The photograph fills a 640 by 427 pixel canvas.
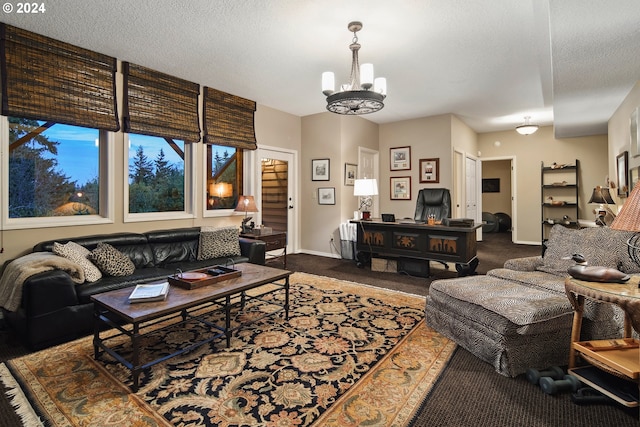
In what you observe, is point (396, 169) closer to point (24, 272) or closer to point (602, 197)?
point (602, 197)

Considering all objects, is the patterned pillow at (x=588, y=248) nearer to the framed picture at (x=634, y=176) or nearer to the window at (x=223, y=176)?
the framed picture at (x=634, y=176)

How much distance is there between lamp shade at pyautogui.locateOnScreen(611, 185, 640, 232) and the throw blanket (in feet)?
11.9

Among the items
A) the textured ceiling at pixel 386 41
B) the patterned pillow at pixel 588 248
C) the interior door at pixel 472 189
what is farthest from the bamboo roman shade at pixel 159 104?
the interior door at pixel 472 189

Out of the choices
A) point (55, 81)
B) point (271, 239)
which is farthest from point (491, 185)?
point (55, 81)

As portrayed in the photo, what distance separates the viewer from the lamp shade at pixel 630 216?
1.51 metres

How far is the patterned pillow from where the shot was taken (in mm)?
2387

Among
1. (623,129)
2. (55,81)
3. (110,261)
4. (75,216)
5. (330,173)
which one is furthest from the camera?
(330,173)

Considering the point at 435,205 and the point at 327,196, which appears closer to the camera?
the point at 435,205

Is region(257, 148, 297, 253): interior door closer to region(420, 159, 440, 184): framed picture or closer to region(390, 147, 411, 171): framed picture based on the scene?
region(390, 147, 411, 171): framed picture

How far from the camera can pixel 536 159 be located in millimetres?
7367

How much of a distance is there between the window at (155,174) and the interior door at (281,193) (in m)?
1.74

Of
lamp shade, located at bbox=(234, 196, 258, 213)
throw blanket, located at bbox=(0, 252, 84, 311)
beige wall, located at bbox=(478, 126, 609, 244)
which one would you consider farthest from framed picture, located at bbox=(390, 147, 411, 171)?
throw blanket, located at bbox=(0, 252, 84, 311)

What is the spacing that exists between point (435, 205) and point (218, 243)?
323 cm

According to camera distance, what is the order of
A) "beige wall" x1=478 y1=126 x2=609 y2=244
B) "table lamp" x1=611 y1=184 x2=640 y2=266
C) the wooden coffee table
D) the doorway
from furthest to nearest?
the doorway
"beige wall" x1=478 y1=126 x2=609 y2=244
the wooden coffee table
"table lamp" x1=611 y1=184 x2=640 y2=266
